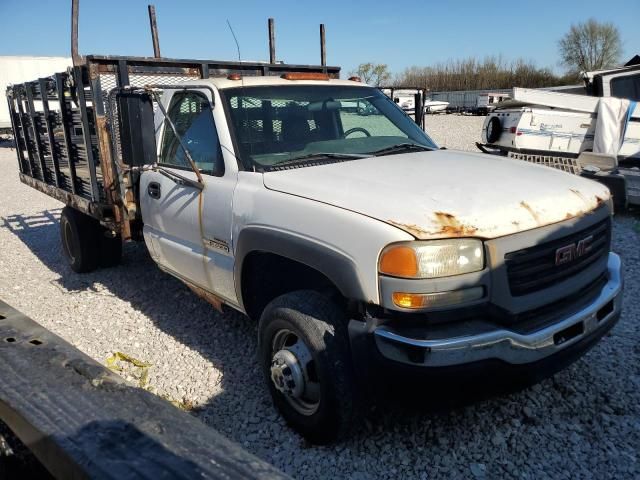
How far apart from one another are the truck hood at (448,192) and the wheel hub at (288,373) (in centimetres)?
88

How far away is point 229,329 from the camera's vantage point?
439cm

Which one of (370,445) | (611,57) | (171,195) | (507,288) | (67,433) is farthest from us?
(611,57)

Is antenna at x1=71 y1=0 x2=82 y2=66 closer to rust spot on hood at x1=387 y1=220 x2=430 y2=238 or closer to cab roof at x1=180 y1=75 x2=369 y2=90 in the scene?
cab roof at x1=180 y1=75 x2=369 y2=90

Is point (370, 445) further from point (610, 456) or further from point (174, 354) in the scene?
point (174, 354)

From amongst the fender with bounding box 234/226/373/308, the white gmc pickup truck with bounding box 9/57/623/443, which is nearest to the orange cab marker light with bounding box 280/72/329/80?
the white gmc pickup truck with bounding box 9/57/623/443

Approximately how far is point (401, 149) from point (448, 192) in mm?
1142

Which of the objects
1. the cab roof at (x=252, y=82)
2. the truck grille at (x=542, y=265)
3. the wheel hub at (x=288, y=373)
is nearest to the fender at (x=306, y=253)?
the wheel hub at (x=288, y=373)

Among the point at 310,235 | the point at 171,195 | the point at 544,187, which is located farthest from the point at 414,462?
the point at 171,195

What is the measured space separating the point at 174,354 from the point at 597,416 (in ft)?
9.70

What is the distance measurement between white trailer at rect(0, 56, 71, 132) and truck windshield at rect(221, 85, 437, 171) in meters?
24.9

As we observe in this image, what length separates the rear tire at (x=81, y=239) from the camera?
19.0ft

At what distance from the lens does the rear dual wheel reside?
19.1 feet

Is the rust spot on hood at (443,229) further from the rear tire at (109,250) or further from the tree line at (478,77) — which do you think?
the tree line at (478,77)

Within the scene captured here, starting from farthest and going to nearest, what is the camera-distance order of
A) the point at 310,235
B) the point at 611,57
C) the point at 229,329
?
the point at 611,57
the point at 229,329
the point at 310,235
